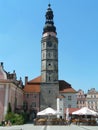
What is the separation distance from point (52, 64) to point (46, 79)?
3720 millimetres

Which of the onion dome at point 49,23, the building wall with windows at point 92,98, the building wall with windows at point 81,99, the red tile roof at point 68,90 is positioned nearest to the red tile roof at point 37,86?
the red tile roof at point 68,90

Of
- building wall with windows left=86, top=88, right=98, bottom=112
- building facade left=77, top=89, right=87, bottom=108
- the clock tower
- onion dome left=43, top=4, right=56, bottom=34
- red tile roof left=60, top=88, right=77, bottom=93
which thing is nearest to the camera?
the clock tower

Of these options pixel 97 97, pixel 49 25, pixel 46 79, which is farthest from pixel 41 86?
pixel 97 97

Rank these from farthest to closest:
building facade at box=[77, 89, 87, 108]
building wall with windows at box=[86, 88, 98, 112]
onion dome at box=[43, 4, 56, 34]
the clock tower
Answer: building facade at box=[77, 89, 87, 108], building wall with windows at box=[86, 88, 98, 112], onion dome at box=[43, 4, 56, 34], the clock tower

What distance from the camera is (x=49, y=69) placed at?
62.6 meters

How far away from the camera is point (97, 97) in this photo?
3506 inches

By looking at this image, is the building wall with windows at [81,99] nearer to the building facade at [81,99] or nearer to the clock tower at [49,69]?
the building facade at [81,99]

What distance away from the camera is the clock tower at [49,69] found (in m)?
61.8

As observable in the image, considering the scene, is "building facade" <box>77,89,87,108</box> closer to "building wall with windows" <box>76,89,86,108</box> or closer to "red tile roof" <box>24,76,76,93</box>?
"building wall with windows" <box>76,89,86,108</box>

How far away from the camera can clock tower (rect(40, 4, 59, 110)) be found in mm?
61812

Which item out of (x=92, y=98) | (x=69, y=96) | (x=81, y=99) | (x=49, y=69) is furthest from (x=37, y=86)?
(x=92, y=98)

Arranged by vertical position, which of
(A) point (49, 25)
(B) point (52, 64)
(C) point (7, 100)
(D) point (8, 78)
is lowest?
(C) point (7, 100)

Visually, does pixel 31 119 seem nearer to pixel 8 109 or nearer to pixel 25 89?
pixel 25 89

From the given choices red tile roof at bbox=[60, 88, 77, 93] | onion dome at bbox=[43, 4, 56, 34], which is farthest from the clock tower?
red tile roof at bbox=[60, 88, 77, 93]
